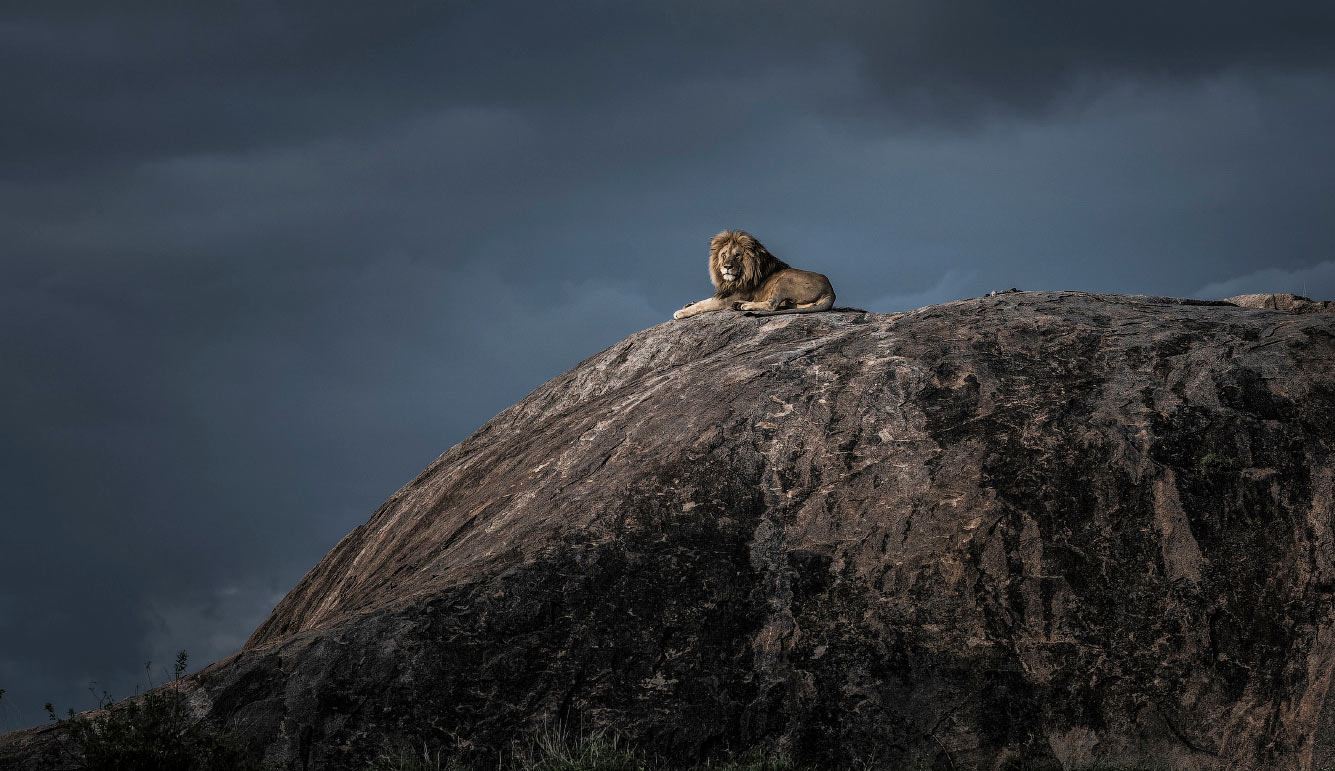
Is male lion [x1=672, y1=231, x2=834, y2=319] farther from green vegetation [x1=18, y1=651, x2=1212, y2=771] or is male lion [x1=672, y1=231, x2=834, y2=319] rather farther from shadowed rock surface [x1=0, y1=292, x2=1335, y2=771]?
green vegetation [x1=18, y1=651, x2=1212, y2=771]

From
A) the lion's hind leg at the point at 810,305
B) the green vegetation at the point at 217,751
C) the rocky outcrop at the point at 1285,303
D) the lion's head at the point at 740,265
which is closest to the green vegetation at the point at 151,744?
the green vegetation at the point at 217,751

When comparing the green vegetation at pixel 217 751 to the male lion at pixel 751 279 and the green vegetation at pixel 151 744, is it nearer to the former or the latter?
the green vegetation at pixel 151 744

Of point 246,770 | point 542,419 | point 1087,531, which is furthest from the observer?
point 542,419

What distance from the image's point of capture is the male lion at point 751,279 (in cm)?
1692

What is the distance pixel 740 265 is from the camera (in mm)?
17781

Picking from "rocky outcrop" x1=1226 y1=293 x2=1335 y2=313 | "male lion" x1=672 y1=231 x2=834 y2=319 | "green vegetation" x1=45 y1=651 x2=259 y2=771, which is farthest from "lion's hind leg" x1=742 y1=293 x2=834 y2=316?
"green vegetation" x1=45 y1=651 x2=259 y2=771

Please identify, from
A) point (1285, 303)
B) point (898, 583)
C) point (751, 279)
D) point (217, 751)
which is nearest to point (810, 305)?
point (751, 279)

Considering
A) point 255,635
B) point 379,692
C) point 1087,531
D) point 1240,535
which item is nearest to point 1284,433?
point 1240,535

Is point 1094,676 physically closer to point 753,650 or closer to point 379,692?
point 753,650

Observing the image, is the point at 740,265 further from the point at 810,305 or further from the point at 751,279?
the point at 810,305

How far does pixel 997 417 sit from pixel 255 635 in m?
10.0

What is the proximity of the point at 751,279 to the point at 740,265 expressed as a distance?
280 mm

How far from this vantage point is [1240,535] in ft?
31.1

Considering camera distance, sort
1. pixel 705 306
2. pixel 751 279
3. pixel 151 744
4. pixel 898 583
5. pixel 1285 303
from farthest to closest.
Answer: pixel 751 279
pixel 705 306
pixel 1285 303
pixel 898 583
pixel 151 744
